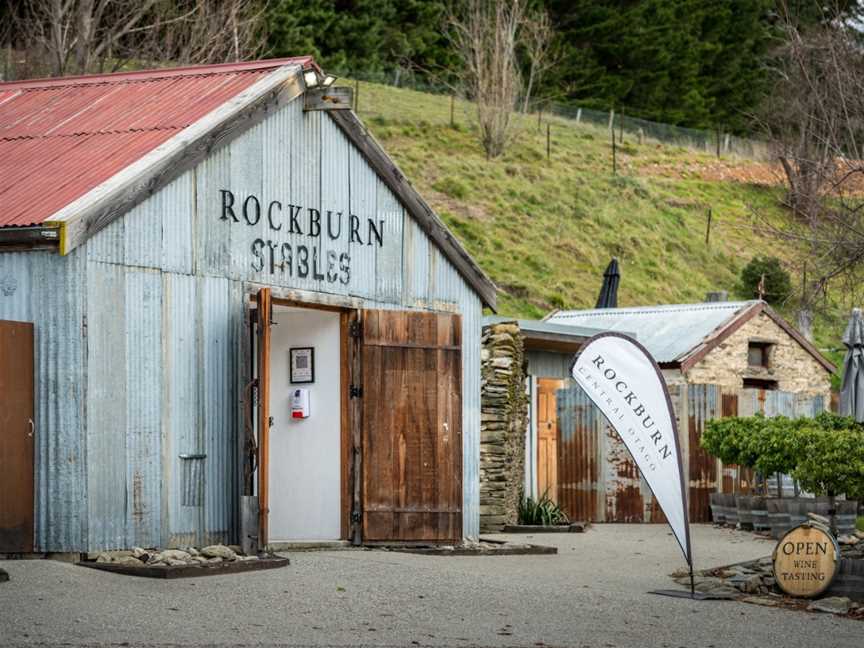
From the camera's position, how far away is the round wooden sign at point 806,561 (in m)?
12.5

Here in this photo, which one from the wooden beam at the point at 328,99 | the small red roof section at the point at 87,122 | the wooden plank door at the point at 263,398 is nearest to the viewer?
the small red roof section at the point at 87,122

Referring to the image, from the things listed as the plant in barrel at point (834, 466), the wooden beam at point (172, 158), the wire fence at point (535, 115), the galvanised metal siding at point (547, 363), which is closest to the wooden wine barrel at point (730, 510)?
the galvanised metal siding at point (547, 363)

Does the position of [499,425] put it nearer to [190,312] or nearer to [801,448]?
[801,448]

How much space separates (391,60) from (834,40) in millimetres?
41431

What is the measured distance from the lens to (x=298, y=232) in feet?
49.9

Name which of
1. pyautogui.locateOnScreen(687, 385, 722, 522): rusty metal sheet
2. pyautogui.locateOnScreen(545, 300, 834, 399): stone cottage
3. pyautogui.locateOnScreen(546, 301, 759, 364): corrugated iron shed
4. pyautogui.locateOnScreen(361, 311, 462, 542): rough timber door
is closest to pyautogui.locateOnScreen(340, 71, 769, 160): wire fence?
pyautogui.locateOnScreen(546, 301, 759, 364): corrugated iron shed

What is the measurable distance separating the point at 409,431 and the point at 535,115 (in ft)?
158

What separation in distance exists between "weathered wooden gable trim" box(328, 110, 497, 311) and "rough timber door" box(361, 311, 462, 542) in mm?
1573

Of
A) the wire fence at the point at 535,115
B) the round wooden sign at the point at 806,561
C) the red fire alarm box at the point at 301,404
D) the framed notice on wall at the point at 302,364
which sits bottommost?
the round wooden sign at the point at 806,561

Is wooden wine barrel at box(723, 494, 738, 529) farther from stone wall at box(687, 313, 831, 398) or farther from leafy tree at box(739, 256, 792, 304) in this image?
leafy tree at box(739, 256, 792, 304)

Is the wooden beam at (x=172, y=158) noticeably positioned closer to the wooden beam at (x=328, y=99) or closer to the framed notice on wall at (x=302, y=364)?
the wooden beam at (x=328, y=99)

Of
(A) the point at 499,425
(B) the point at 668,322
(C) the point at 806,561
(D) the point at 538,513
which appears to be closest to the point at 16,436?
(C) the point at 806,561

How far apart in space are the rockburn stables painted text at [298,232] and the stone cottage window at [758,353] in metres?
13.0

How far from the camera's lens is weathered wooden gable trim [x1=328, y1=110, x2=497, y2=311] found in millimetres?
15844
